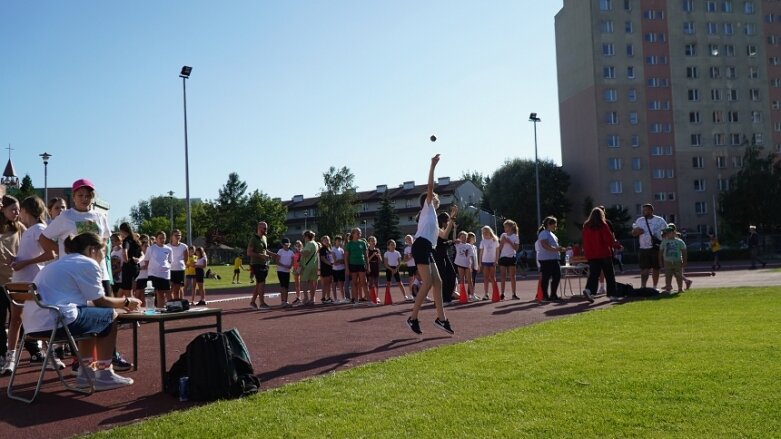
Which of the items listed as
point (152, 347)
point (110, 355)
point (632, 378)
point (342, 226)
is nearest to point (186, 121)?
point (152, 347)

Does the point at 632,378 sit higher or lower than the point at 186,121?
lower

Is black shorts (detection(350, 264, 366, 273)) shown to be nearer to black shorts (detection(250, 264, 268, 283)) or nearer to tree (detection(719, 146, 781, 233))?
black shorts (detection(250, 264, 268, 283))

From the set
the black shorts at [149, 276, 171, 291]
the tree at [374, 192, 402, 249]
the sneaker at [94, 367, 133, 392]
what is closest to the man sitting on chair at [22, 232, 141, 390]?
the sneaker at [94, 367, 133, 392]

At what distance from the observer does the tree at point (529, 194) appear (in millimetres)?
71375

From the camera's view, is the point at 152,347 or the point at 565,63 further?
the point at 565,63

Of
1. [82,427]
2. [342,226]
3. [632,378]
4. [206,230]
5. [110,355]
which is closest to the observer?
[82,427]

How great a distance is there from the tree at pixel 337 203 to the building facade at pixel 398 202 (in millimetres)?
2913

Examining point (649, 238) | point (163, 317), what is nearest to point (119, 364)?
point (163, 317)

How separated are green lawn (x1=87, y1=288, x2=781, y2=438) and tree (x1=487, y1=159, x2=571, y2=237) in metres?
63.8

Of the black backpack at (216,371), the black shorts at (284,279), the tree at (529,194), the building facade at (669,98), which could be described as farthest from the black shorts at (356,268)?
the building facade at (669,98)

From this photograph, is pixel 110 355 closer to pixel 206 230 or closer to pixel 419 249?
pixel 419 249

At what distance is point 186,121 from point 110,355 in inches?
1142

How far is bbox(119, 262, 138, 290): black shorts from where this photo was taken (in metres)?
14.4

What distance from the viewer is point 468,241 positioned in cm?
1934
